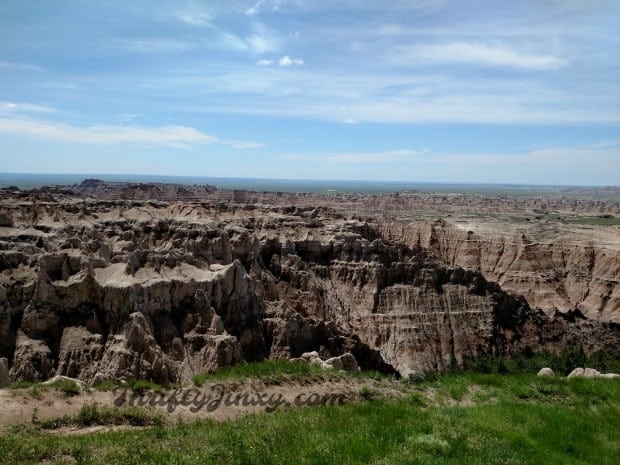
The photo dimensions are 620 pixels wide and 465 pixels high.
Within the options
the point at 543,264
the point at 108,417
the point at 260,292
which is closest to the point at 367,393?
the point at 108,417

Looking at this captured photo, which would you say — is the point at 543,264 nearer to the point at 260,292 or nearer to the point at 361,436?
the point at 260,292

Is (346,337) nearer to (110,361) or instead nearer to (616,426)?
(110,361)

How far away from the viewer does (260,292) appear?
37.3 metres

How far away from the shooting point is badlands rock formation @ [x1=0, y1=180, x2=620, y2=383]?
Answer: 76.0 ft

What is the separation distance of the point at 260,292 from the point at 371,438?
91.3ft

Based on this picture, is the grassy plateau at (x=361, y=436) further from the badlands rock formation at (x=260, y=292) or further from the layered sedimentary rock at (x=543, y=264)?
the layered sedimentary rock at (x=543, y=264)

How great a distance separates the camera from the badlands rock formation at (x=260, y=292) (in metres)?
23.2

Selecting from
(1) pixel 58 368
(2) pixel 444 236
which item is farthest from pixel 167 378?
(2) pixel 444 236

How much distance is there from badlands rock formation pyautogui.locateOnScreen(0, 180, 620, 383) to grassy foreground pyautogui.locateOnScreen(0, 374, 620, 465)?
38.4 ft

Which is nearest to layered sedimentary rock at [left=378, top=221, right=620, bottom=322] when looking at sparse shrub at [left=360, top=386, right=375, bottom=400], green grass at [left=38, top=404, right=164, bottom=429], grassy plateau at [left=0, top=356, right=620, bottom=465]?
sparse shrub at [left=360, top=386, right=375, bottom=400]

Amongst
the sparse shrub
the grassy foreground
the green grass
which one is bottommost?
the sparse shrub

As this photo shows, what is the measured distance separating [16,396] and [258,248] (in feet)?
112

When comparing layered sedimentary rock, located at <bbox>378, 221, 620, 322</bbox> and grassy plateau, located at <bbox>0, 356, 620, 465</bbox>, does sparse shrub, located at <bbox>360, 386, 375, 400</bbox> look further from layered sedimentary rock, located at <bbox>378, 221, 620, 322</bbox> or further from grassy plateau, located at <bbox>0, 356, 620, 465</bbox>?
layered sedimentary rock, located at <bbox>378, 221, 620, 322</bbox>

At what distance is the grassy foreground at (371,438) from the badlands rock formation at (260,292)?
1172 cm
